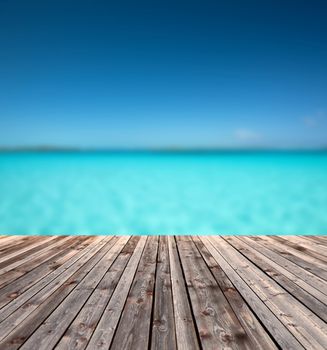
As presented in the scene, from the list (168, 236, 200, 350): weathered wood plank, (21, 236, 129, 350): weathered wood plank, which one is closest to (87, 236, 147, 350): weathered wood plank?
(21, 236, 129, 350): weathered wood plank

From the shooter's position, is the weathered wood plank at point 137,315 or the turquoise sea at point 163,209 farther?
the turquoise sea at point 163,209

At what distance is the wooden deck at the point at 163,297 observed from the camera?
4.26 feet

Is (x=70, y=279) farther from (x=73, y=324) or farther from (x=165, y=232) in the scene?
(x=165, y=232)

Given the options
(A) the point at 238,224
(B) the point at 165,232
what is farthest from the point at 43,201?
(A) the point at 238,224

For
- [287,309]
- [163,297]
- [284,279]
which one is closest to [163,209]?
[284,279]

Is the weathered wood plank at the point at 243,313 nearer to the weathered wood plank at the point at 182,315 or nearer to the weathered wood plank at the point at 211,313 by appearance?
the weathered wood plank at the point at 211,313

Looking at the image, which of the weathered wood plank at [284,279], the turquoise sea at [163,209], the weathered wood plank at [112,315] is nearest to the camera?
the weathered wood plank at [112,315]

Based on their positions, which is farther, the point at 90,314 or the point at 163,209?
the point at 163,209

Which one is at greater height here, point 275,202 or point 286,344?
point 286,344

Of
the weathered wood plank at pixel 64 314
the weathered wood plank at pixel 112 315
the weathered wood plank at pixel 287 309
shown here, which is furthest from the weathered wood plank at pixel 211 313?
the weathered wood plank at pixel 64 314

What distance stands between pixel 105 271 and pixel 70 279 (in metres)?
0.30

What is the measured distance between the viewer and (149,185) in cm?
1617

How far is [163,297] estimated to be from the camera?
1.74 m

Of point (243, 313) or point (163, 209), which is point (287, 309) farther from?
point (163, 209)
